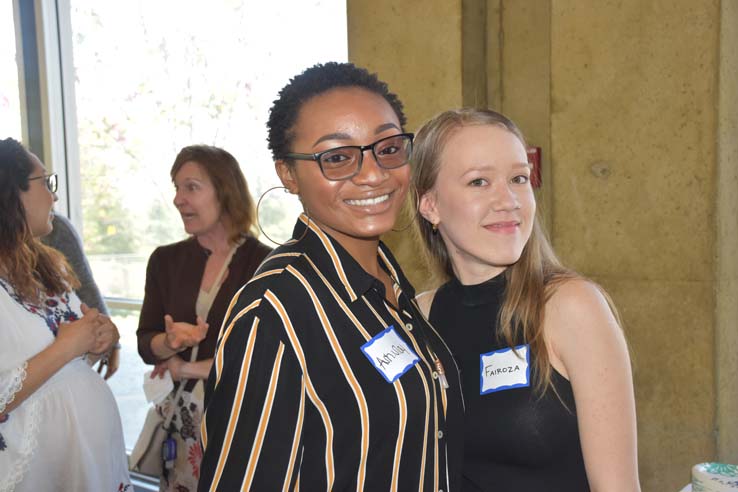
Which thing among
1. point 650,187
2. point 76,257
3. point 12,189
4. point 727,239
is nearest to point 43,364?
point 12,189

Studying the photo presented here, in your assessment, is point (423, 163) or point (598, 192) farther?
point (598, 192)

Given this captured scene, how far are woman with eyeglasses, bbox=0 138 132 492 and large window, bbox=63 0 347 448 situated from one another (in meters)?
1.60

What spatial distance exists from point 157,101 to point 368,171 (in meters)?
3.80

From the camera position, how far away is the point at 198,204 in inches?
123

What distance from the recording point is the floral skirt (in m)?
2.89

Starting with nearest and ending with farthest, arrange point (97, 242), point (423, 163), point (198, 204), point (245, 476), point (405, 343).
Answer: point (245, 476) < point (405, 343) < point (423, 163) < point (198, 204) < point (97, 242)

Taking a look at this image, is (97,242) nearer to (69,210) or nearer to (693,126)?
(69,210)

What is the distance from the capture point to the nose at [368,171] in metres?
1.38

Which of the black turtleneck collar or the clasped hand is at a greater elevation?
the black turtleneck collar

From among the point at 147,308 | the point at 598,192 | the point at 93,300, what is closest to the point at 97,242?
the point at 93,300

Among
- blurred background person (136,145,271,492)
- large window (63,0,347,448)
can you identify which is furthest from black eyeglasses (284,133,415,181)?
large window (63,0,347,448)

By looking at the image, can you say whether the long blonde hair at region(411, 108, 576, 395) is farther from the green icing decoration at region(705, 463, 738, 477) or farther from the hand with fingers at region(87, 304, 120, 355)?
the hand with fingers at region(87, 304, 120, 355)

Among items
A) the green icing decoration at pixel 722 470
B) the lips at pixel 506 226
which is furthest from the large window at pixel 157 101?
the green icing decoration at pixel 722 470

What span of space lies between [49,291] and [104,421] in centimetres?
55
